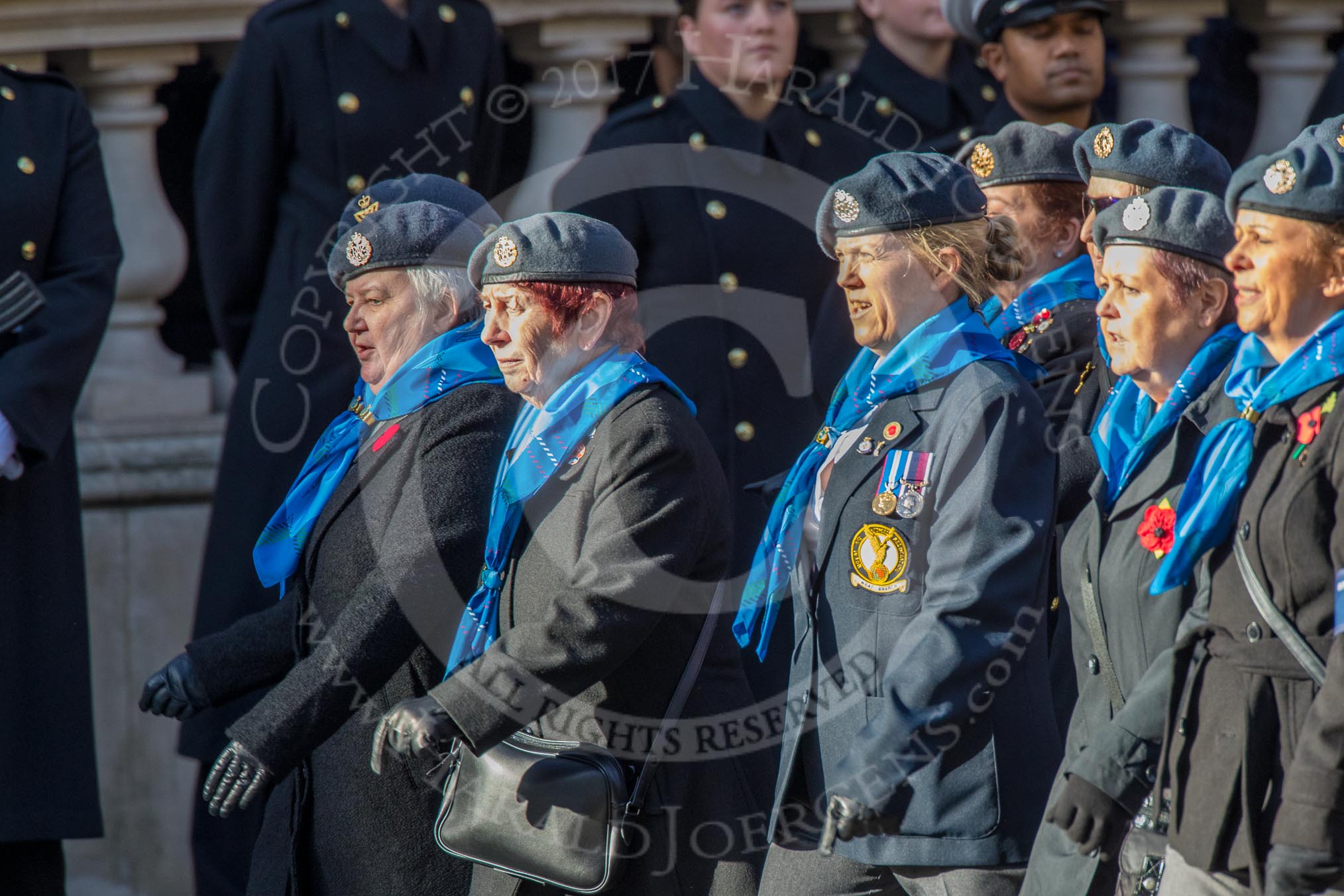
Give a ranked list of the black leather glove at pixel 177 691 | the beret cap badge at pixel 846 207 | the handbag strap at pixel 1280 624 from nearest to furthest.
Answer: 1. the handbag strap at pixel 1280 624
2. the beret cap badge at pixel 846 207
3. the black leather glove at pixel 177 691

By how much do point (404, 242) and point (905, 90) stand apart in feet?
6.97

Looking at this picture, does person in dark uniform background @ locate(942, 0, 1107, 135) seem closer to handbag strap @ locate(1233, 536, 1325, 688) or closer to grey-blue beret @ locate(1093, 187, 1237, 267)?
grey-blue beret @ locate(1093, 187, 1237, 267)

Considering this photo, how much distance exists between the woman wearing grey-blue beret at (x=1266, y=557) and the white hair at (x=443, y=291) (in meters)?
1.57

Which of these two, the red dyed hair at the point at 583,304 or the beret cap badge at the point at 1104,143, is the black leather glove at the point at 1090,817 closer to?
the red dyed hair at the point at 583,304

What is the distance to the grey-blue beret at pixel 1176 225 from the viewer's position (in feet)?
10.8

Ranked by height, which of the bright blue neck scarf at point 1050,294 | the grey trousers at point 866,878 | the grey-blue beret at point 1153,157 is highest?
the grey-blue beret at point 1153,157

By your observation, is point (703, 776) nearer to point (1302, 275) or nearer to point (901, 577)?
point (901, 577)

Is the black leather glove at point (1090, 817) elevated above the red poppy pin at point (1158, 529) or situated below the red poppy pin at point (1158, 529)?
below

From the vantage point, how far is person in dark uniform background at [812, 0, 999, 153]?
18.8 ft

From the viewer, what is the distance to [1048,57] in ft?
17.7

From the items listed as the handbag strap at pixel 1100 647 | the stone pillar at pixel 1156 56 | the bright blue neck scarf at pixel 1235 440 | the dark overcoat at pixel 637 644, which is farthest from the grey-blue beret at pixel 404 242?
the stone pillar at pixel 1156 56

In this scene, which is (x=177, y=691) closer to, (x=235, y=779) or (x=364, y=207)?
(x=235, y=779)

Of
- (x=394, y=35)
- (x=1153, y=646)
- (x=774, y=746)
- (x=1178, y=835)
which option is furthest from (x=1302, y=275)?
(x=394, y=35)

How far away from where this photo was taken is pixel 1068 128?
14.5 ft
